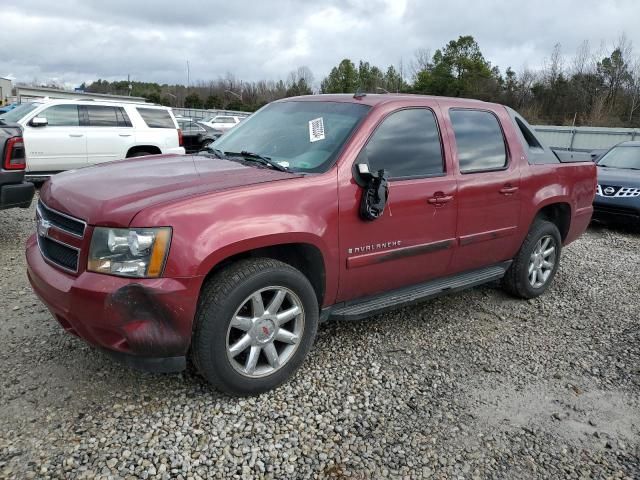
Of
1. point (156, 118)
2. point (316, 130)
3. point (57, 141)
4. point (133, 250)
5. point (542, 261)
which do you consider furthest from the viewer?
point (156, 118)

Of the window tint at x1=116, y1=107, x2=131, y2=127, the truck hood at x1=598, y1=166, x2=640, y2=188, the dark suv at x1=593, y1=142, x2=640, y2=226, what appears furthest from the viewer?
the window tint at x1=116, y1=107, x2=131, y2=127

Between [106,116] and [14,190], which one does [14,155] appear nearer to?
[14,190]

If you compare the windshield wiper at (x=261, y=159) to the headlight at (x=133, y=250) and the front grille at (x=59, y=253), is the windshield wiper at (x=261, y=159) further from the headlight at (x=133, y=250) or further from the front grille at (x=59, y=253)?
the front grille at (x=59, y=253)

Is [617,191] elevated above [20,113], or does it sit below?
below

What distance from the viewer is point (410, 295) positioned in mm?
3750

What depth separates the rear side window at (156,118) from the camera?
10.7 metres

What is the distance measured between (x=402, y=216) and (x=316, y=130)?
0.83 meters

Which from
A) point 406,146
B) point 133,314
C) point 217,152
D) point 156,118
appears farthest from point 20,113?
point 133,314

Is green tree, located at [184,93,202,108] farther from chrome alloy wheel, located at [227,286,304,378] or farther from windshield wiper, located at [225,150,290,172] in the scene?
chrome alloy wheel, located at [227,286,304,378]

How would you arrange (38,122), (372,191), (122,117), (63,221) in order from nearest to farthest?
(63,221) < (372,191) < (38,122) < (122,117)

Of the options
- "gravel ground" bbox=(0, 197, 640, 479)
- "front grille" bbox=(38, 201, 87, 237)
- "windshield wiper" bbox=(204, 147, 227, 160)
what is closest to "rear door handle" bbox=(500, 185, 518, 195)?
"gravel ground" bbox=(0, 197, 640, 479)

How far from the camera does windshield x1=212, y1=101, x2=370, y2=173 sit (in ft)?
11.0

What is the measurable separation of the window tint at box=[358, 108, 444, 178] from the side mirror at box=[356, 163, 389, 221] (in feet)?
0.43

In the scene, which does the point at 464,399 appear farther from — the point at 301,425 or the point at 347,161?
the point at 347,161
